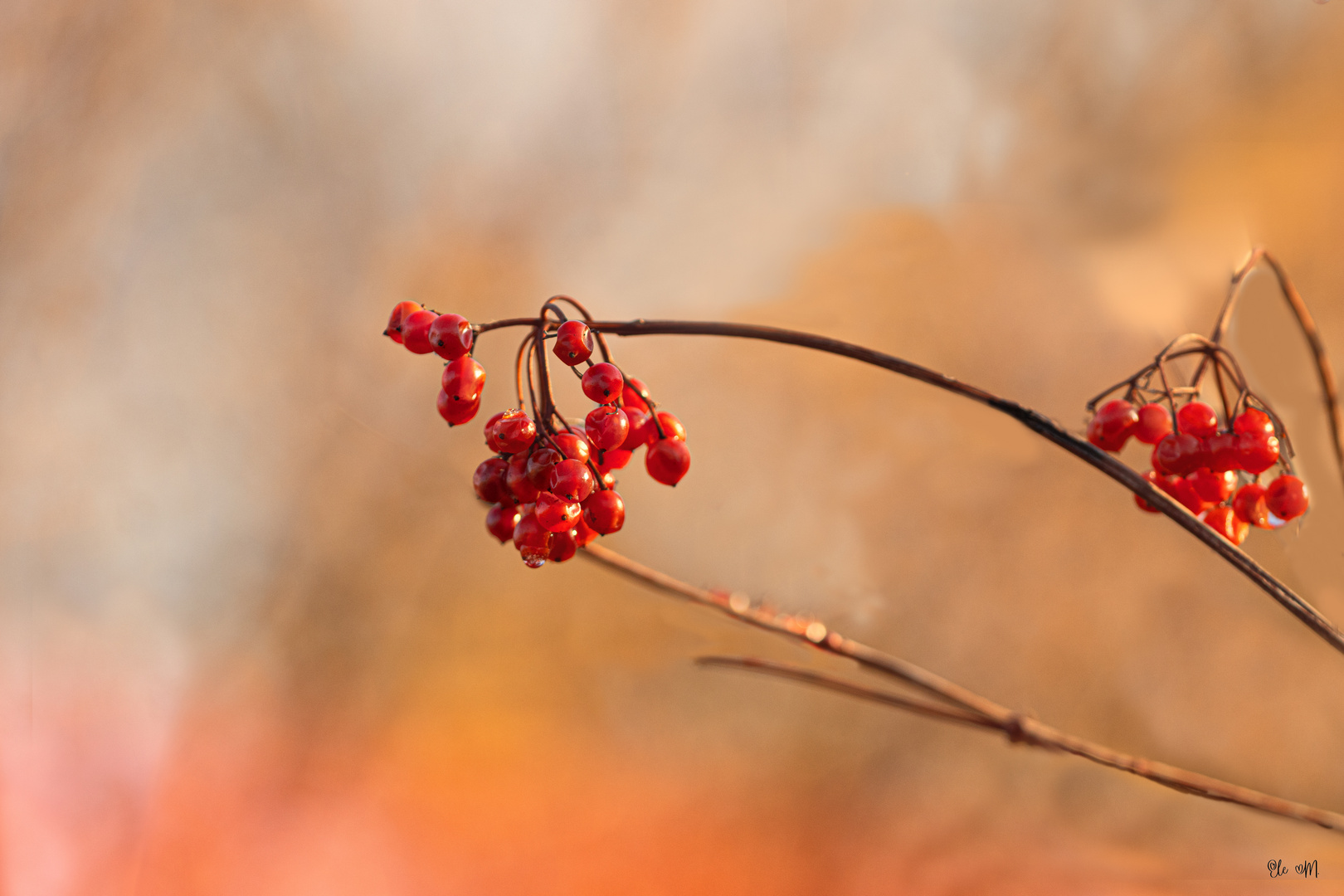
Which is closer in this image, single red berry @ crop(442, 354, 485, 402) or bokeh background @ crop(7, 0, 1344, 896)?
single red berry @ crop(442, 354, 485, 402)

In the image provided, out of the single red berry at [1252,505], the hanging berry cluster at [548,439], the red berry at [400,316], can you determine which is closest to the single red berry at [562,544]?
the hanging berry cluster at [548,439]

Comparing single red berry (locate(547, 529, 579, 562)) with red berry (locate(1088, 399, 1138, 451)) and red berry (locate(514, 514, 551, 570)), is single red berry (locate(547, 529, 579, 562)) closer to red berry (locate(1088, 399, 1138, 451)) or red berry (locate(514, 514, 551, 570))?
red berry (locate(514, 514, 551, 570))

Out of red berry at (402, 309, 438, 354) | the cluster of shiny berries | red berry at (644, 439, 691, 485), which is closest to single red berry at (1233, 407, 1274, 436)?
the cluster of shiny berries

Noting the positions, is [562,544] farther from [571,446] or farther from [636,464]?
[636,464]

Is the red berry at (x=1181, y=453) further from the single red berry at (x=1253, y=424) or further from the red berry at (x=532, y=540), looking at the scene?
the red berry at (x=532, y=540)

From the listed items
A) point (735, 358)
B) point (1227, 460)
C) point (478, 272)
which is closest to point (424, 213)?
point (478, 272)

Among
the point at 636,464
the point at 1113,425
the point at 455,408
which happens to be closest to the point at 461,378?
the point at 455,408

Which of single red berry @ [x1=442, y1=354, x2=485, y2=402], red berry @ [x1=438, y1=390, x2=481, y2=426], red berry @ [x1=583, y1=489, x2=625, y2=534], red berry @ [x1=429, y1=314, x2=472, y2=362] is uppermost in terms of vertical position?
red berry @ [x1=429, y1=314, x2=472, y2=362]

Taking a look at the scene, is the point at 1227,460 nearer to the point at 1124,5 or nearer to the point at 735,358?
the point at 735,358
